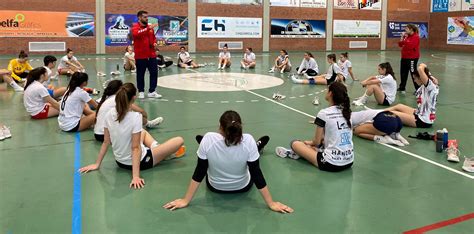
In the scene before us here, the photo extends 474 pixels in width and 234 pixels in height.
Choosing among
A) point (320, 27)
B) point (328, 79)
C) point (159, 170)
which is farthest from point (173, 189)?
point (320, 27)

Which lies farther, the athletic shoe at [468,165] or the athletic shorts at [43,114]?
the athletic shorts at [43,114]

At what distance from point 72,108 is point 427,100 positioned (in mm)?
6471

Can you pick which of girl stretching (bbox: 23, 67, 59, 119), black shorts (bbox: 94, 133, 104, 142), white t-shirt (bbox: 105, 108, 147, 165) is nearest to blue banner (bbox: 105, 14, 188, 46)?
girl stretching (bbox: 23, 67, 59, 119)

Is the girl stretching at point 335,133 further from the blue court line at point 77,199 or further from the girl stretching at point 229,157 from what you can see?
the blue court line at point 77,199

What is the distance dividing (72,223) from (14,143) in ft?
11.5

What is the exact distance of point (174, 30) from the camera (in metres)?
28.6

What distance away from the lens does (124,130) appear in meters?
5.07

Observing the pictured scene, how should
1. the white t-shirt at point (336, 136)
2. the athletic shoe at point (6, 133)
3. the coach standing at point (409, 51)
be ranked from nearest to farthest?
1. the white t-shirt at point (336, 136)
2. the athletic shoe at point (6, 133)
3. the coach standing at point (409, 51)

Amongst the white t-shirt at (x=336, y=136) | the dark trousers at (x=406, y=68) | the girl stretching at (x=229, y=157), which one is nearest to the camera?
the girl stretching at (x=229, y=157)

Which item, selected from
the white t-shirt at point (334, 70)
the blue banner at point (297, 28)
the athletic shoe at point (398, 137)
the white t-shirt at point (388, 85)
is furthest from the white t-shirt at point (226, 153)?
the blue banner at point (297, 28)

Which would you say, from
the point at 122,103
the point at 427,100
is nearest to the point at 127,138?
the point at 122,103

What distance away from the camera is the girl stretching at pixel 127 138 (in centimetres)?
503

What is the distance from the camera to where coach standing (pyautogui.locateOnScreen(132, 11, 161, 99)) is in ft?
35.8

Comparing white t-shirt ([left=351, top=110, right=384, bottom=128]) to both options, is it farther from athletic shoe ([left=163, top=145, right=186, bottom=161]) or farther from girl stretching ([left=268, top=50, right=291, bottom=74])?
girl stretching ([left=268, top=50, right=291, bottom=74])
